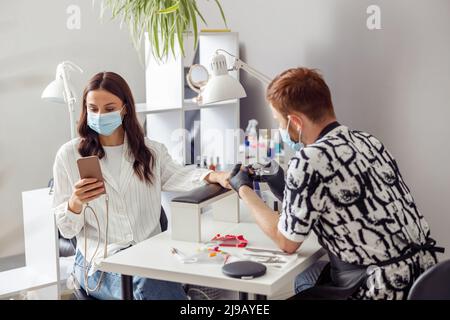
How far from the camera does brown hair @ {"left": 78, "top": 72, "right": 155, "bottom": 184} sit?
239cm

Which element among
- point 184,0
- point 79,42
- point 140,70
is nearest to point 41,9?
point 79,42

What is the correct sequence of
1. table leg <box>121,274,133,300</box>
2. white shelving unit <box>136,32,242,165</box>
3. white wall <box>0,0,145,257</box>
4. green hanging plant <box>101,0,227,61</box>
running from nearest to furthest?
table leg <box>121,274,133,300</box> < green hanging plant <box>101,0,227,61</box> < white shelving unit <box>136,32,242,165</box> < white wall <box>0,0,145,257</box>

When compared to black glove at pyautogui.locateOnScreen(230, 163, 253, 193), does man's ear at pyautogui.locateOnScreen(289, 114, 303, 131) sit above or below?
above

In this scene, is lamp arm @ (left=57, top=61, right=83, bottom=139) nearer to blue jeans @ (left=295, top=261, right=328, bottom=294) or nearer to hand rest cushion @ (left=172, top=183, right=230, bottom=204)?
hand rest cushion @ (left=172, top=183, right=230, bottom=204)

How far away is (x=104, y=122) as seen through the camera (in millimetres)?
2379

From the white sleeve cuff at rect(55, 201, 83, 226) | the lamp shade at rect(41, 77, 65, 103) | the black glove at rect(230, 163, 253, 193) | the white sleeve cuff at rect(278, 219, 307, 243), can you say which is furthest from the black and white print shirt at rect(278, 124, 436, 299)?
the lamp shade at rect(41, 77, 65, 103)

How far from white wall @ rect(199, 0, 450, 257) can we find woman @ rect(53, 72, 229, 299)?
122 cm

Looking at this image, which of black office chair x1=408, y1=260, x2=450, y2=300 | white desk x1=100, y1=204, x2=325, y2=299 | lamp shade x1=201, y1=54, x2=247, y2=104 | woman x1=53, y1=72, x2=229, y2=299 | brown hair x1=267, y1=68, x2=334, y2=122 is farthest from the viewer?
lamp shade x1=201, y1=54, x2=247, y2=104

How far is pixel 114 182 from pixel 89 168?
318 mm

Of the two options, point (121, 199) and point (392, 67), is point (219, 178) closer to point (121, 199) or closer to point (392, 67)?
point (121, 199)

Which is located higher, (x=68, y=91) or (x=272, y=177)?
(x=68, y=91)

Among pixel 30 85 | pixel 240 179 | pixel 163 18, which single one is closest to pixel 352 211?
pixel 240 179

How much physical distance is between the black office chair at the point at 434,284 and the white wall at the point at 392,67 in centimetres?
166
